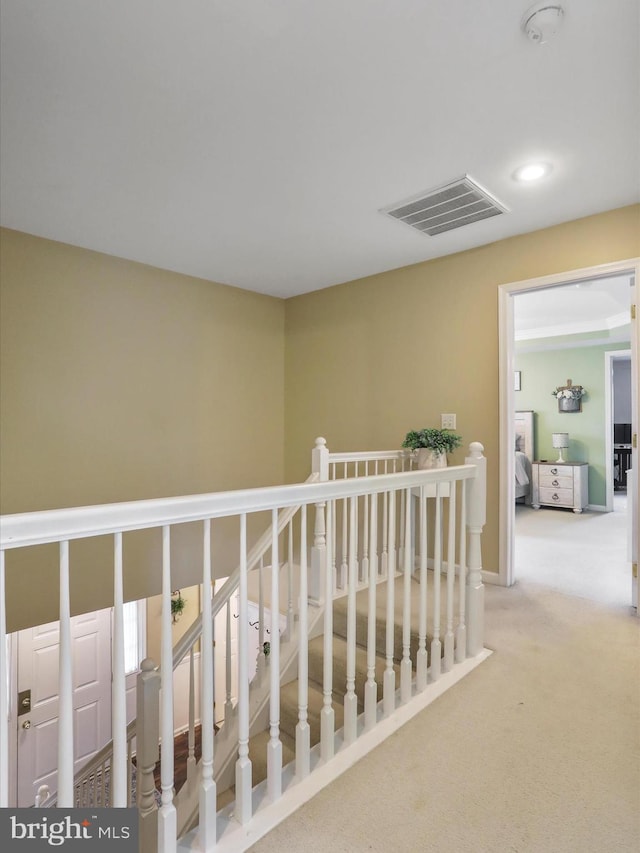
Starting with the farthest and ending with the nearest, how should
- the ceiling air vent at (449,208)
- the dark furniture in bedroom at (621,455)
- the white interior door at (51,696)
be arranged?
1. the dark furniture in bedroom at (621,455)
2. the white interior door at (51,696)
3. the ceiling air vent at (449,208)

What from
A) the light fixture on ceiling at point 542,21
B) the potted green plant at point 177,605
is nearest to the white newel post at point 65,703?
the light fixture on ceiling at point 542,21

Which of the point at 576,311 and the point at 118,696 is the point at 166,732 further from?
the point at 576,311

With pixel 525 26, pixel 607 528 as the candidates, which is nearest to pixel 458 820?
pixel 525 26

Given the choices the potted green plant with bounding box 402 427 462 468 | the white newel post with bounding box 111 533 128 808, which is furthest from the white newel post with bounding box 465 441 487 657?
the white newel post with bounding box 111 533 128 808

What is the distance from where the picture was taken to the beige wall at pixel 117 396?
3.21 metres

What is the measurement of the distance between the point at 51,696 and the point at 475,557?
416 centimetres

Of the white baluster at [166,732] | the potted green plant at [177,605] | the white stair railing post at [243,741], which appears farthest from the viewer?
the potted green plant at [177,605]

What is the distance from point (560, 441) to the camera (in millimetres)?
6609

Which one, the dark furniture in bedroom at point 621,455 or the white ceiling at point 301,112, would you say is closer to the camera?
the white ceiling at point 301,112

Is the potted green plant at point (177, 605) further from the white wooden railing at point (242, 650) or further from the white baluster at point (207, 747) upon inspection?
the white baluster at point (207, 747)

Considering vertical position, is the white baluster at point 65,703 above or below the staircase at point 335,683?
above

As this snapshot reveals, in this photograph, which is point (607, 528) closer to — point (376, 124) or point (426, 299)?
point (426, 299)

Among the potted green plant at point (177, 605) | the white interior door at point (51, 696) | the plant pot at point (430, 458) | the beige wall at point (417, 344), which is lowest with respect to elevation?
the white interior door at point (51, 696)

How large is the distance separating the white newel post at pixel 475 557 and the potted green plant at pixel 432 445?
3.40ft
